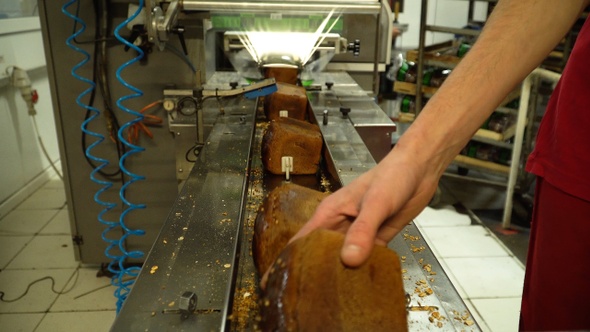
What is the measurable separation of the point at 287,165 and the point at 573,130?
77 cm

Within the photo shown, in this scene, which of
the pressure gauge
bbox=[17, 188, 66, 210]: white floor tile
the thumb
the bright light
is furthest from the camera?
bbox=[17, 188, 66, 210]: white floor tile

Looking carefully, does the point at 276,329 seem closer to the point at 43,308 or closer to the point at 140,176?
the point at 140,176

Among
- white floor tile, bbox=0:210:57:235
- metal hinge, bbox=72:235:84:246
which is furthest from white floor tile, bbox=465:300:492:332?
white floor tile, bbox=0:210:57:235

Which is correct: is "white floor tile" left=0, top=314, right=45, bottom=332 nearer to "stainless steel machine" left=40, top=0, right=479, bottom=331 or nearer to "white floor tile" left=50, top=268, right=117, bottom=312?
"white floor tile" left=50, top=268, right=117, bottom=312

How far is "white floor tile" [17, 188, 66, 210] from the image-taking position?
335 centimetres

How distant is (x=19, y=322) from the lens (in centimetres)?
218

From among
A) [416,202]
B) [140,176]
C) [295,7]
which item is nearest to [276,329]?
[416,202]

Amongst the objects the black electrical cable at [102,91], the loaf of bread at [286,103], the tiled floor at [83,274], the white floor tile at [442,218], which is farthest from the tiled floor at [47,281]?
the white floor tile at [442,218]

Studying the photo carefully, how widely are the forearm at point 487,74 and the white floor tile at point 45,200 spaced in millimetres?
3191

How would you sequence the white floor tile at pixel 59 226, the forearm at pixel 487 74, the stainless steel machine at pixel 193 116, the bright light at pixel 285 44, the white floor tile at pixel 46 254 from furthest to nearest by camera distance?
the white floor tile at pixel 59 226
the white floor tile at pixel 46 254
the bright light at pixel 285 44
the stainless steel machine at pixel 193 116
the forearm at pixel 487 74

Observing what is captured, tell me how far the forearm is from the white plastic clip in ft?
2.27

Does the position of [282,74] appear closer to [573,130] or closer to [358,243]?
[573,130]

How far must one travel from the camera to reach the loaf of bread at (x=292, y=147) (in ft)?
4.73

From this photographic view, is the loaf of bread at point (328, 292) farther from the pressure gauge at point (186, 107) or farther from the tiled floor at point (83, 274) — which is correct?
the tiled floor at point (83, 274)
